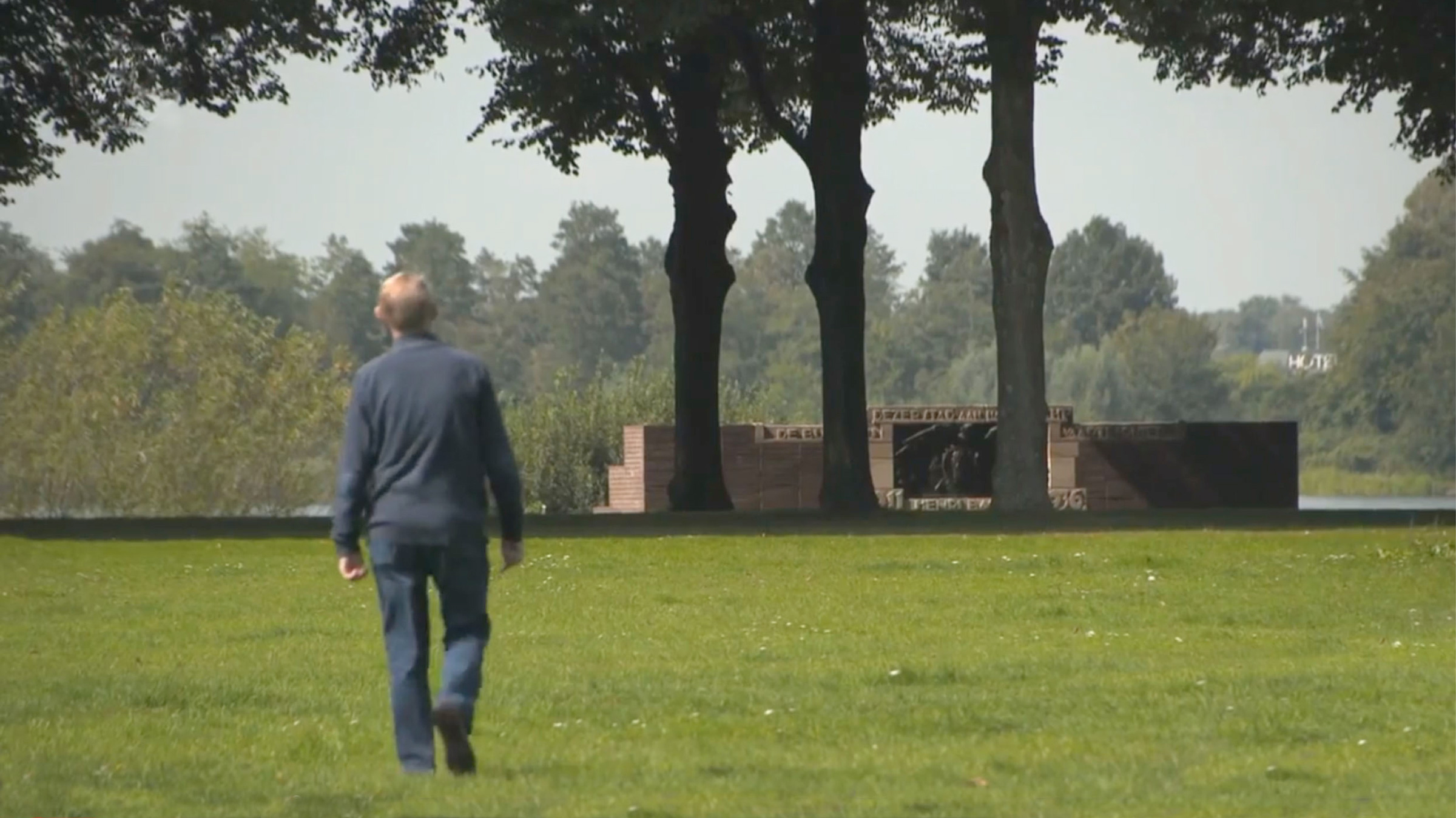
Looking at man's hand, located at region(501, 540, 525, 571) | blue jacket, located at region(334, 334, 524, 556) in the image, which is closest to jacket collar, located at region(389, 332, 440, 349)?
blue jacket, located at region(334, 334, 524, 556)

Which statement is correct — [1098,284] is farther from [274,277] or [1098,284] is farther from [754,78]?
[754,78]

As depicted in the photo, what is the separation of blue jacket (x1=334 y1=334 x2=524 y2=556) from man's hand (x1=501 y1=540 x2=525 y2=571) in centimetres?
37

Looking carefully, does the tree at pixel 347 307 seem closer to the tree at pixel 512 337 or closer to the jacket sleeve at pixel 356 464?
the tree at pixel 512 337

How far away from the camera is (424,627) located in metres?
10.9

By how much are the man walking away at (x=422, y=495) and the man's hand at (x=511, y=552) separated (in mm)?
269

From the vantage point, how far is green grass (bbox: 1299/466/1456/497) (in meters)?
109

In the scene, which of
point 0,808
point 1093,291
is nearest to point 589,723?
point 0,808

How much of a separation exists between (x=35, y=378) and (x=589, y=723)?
276ft

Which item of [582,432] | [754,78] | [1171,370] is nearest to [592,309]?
[1171,370]

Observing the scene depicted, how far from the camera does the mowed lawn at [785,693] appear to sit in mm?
10438

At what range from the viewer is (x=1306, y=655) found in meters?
16.1

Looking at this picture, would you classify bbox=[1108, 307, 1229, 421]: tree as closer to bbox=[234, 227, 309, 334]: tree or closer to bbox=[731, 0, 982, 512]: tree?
bbox=[234, 227, 309, 334]: tree

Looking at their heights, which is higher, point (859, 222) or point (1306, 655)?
point (859, 222)

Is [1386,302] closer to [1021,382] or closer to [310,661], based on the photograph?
[1021,382]
